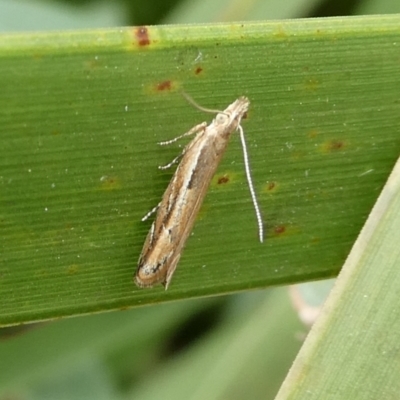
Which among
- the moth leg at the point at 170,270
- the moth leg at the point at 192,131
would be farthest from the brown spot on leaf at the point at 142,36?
the moth leg at the point at 170,270

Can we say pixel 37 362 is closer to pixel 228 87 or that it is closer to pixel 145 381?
pixel 145 381

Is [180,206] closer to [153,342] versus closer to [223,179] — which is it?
[223,179]

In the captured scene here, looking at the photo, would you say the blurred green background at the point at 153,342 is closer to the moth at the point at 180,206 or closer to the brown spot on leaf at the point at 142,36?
the moth at the point at 180,206

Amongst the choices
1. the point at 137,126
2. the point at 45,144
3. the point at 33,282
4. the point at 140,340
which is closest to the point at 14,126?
the point at 45,144

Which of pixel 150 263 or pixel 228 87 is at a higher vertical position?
pixel 228 87

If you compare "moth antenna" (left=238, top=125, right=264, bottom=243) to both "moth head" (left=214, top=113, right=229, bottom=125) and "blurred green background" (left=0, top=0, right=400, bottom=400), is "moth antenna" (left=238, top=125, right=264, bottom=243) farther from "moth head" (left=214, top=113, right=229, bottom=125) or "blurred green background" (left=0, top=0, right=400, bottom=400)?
"blurred green background" (left=0, top=0, right=400, bottom=400)

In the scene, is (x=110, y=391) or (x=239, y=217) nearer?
(x=239, y=217)

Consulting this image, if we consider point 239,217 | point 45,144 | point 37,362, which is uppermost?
point 45,144
